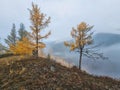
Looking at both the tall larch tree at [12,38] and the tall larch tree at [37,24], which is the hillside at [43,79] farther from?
the tall larch tree at [12,38]

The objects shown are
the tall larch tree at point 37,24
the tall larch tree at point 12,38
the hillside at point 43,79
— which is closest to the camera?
the hillside at point 43,79

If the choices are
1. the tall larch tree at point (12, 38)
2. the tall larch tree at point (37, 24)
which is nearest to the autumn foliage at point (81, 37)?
the tall larch tree at point (37, 24)

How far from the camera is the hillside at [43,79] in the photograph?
20.5 meters

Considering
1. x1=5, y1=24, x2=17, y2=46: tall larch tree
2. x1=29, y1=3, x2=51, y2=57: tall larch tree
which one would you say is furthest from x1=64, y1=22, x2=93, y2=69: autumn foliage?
x1=5, y1=24, x2=17, y2=46: tall larch tree

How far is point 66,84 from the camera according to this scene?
20.8 metres

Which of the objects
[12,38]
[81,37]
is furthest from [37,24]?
[12,38]

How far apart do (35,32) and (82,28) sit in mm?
7785

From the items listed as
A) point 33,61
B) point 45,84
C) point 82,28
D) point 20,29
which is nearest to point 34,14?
point 82,28

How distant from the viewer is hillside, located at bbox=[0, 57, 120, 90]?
2050 centimetres

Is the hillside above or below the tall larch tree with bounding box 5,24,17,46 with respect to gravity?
below

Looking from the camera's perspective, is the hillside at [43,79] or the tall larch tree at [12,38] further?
the tall larch tree at [12,38]

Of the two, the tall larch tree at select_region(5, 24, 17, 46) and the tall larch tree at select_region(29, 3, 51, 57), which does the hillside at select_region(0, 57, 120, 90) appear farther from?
the tall larch tree at select_region(5, 24, 17, 46)

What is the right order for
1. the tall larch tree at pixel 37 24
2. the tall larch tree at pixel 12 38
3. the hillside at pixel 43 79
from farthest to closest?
1. the tall larch tree at pixel 12 38
2. the tall larch tree at pixel 37 24
3. the hillside at pixel 43 79

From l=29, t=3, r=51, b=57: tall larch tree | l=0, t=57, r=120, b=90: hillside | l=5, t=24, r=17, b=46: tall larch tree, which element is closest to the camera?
l=0, t=57, r=120, b=90: hillside
